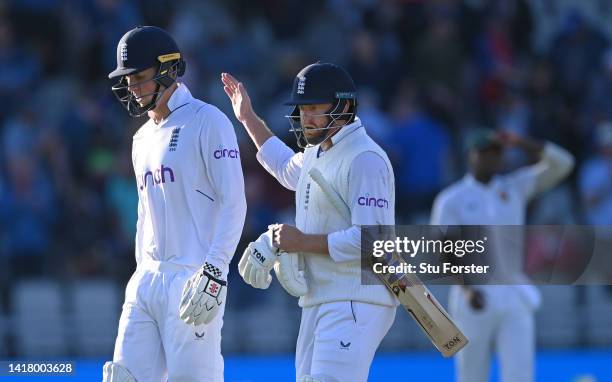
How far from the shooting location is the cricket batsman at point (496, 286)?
10047 millimetres

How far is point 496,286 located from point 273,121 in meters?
4.84

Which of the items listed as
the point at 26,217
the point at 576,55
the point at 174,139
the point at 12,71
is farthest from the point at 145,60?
the point at 576,55

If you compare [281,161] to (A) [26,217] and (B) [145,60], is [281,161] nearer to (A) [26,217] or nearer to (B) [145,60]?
(B) [145,60]

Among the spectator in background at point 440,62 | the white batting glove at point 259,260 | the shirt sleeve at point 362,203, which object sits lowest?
the white batting glove at point 259,260

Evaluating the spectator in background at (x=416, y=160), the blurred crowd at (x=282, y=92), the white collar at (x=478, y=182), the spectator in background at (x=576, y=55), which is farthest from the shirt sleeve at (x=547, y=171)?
the spectator in background at (x=576, y=55)

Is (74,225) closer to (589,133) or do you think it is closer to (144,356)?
(589,133)

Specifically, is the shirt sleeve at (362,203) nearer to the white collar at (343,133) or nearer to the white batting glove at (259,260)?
the white collar at (343,133)

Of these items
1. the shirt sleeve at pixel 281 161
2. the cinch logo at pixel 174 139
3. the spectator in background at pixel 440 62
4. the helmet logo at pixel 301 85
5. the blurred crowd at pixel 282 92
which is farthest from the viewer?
the spectator in background at pixel 440 62

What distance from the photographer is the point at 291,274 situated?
722cm

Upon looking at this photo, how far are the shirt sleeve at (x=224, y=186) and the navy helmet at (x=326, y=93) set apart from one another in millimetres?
348

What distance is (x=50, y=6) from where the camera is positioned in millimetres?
15562

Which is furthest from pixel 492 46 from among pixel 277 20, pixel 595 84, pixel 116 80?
pixel 116 80

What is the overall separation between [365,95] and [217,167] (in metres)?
7.40

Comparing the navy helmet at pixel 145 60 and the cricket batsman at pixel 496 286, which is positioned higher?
the navy helmet at pixel 145 60
